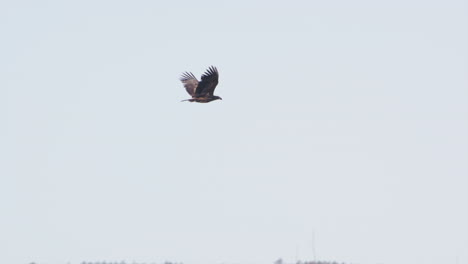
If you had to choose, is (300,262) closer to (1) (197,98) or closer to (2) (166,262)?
(2) (166,262)

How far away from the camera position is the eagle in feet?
245

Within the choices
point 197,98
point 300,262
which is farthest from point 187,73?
point 300,262

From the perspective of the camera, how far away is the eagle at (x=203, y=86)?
245 ft

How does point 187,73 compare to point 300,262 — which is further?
point 187,73

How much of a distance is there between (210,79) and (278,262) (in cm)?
1789

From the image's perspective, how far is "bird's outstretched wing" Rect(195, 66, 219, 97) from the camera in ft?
244

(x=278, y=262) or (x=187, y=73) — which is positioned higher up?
(x=187, y=73)

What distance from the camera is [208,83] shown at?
75125 mm

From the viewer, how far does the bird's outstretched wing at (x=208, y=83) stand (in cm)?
7444

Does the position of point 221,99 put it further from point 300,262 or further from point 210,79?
point 300,262

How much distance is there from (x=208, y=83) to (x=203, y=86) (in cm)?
42

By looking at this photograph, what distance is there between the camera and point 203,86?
75438 mm

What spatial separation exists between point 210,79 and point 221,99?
1700 mm

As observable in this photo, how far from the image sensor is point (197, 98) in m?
76.4
